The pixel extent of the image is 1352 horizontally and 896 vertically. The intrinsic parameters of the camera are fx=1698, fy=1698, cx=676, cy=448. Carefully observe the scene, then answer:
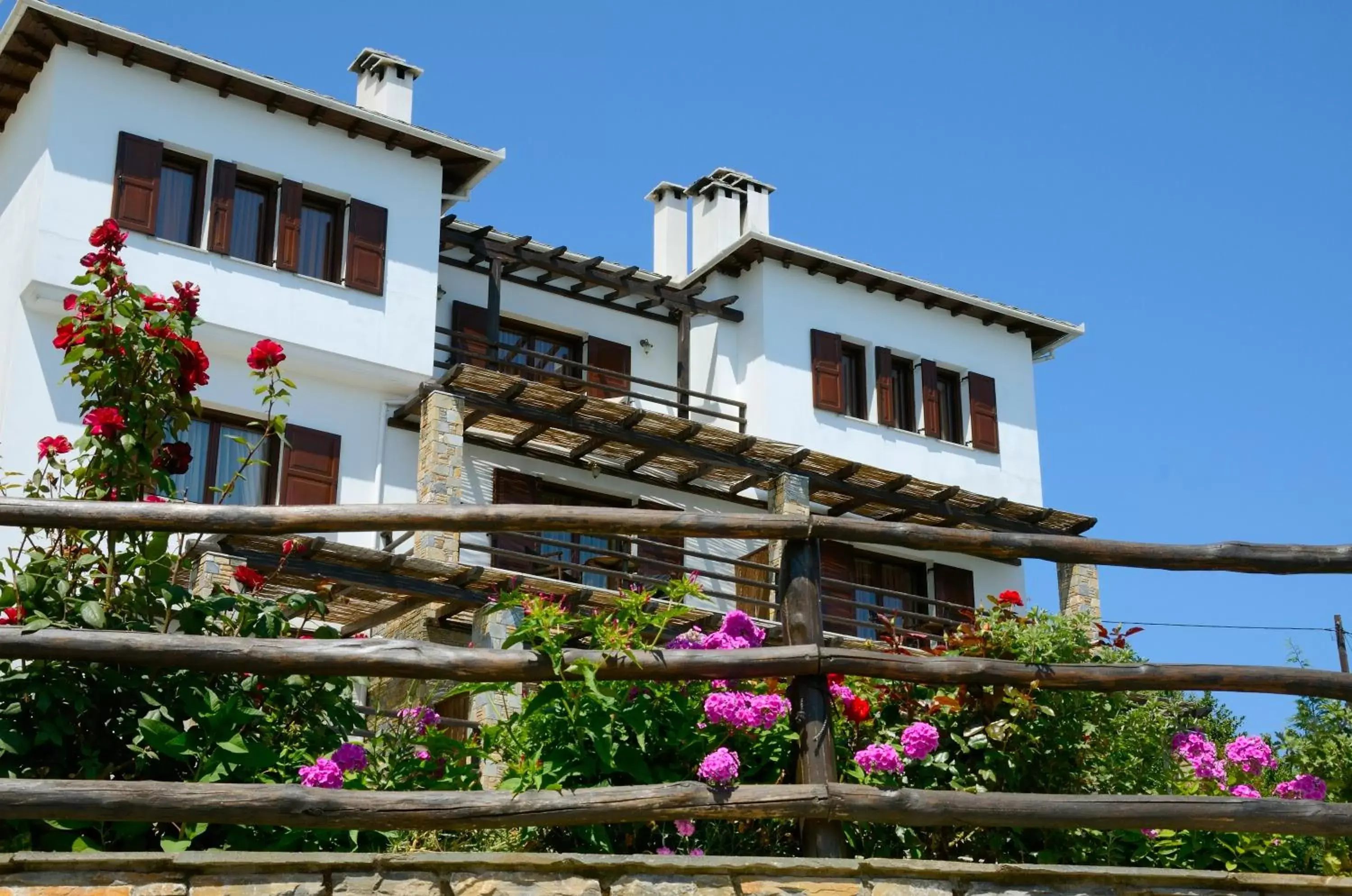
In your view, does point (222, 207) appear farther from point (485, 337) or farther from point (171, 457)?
point (171, 457)

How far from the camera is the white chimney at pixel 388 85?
71.6ft

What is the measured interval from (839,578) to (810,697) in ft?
59.1

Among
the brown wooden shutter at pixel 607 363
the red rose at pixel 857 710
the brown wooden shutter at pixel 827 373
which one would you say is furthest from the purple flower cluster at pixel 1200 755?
the brown wooden shutter at pixel 827 373

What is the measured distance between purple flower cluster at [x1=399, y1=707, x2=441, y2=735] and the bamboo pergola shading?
13.3m

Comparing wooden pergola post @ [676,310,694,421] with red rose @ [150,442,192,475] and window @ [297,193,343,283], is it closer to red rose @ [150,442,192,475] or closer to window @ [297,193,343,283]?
window @ [297,193,343,283]

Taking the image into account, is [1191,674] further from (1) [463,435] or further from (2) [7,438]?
(1) [463,435]

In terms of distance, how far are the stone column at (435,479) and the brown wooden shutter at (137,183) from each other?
3.72 meters

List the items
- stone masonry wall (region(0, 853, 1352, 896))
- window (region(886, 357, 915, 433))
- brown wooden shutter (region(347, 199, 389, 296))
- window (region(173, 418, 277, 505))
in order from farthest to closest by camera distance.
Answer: window (region(886, 357, 915, 433)) < brown wooden shutter (region(347, 199, 389, 296)) < window (region(173, 418, 277, 505)) < stone masonry wall (region(0, 853, 1352, 896))

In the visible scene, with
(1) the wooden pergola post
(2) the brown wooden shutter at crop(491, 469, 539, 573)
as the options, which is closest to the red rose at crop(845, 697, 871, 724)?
(2) the brown wooden shutter at crop(491, 469, 539, 573)

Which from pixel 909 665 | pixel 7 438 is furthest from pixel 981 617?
pixel 7 438

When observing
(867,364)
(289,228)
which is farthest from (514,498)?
(867,364)

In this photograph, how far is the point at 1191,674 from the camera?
599 centimetres

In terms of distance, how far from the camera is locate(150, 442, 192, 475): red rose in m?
6.28

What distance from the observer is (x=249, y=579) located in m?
6.16
